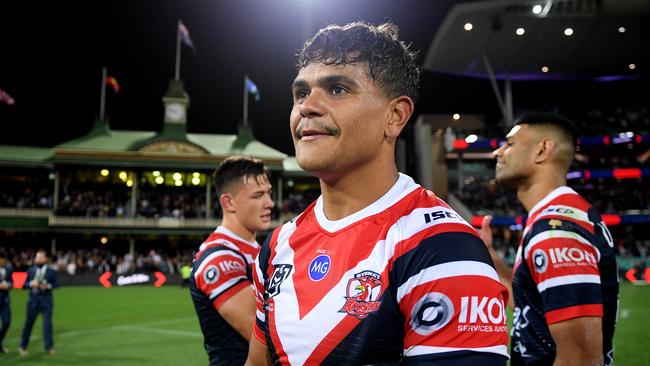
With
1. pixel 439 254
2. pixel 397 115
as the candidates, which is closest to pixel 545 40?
pixel 397 115

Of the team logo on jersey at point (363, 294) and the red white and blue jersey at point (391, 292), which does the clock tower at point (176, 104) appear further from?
the team logo on jersey at point (363, 294)

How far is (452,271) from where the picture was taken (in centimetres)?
180

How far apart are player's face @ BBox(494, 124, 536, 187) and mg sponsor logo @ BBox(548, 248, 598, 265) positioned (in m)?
0.92

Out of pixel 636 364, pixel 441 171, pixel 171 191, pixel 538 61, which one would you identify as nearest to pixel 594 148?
pixel 538 61

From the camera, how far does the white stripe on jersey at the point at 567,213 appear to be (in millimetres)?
3227

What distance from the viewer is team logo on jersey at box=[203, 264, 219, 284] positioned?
12.8 feet

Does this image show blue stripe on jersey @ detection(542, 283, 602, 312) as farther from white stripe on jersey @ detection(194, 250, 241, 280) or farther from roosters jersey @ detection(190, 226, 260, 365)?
white stripe on jersey @ detection(194, 250, 241, 280)

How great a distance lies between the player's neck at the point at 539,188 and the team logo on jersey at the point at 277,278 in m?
2.22

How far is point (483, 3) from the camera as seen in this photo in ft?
125

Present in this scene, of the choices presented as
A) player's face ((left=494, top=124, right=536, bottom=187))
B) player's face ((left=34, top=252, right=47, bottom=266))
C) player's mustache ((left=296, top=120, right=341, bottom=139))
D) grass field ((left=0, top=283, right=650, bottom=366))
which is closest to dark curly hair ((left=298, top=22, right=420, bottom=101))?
player's mustache ((left=296, top=120, right=341, bottom=139))

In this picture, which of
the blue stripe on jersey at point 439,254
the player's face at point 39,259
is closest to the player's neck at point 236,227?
the blue stripe on jersey at point 439,254

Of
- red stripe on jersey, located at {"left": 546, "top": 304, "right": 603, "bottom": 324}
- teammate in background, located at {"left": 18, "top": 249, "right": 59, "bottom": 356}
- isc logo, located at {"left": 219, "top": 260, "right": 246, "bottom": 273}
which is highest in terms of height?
red stripe on jersey, located at {"left": 546, "top": 304, "right": 603, "bottom": 324}

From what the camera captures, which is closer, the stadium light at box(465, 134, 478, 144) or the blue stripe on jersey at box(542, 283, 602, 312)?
the blue stripe on jersey at box(542, 283, 602, 312)

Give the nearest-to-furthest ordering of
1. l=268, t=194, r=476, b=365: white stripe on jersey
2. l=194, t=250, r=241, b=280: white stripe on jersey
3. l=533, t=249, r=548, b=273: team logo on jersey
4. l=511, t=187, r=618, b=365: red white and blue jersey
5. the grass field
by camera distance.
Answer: l=268, t=194, r=476, b=365: white stripe on jersey
l=511, t=187, r=618, b=365: red white and blue jersey
l=533, t=249, r=548, b=273: team logo on jersey
l=194, t=250, r=241, b=280: white stripe on jersey
the grass field
